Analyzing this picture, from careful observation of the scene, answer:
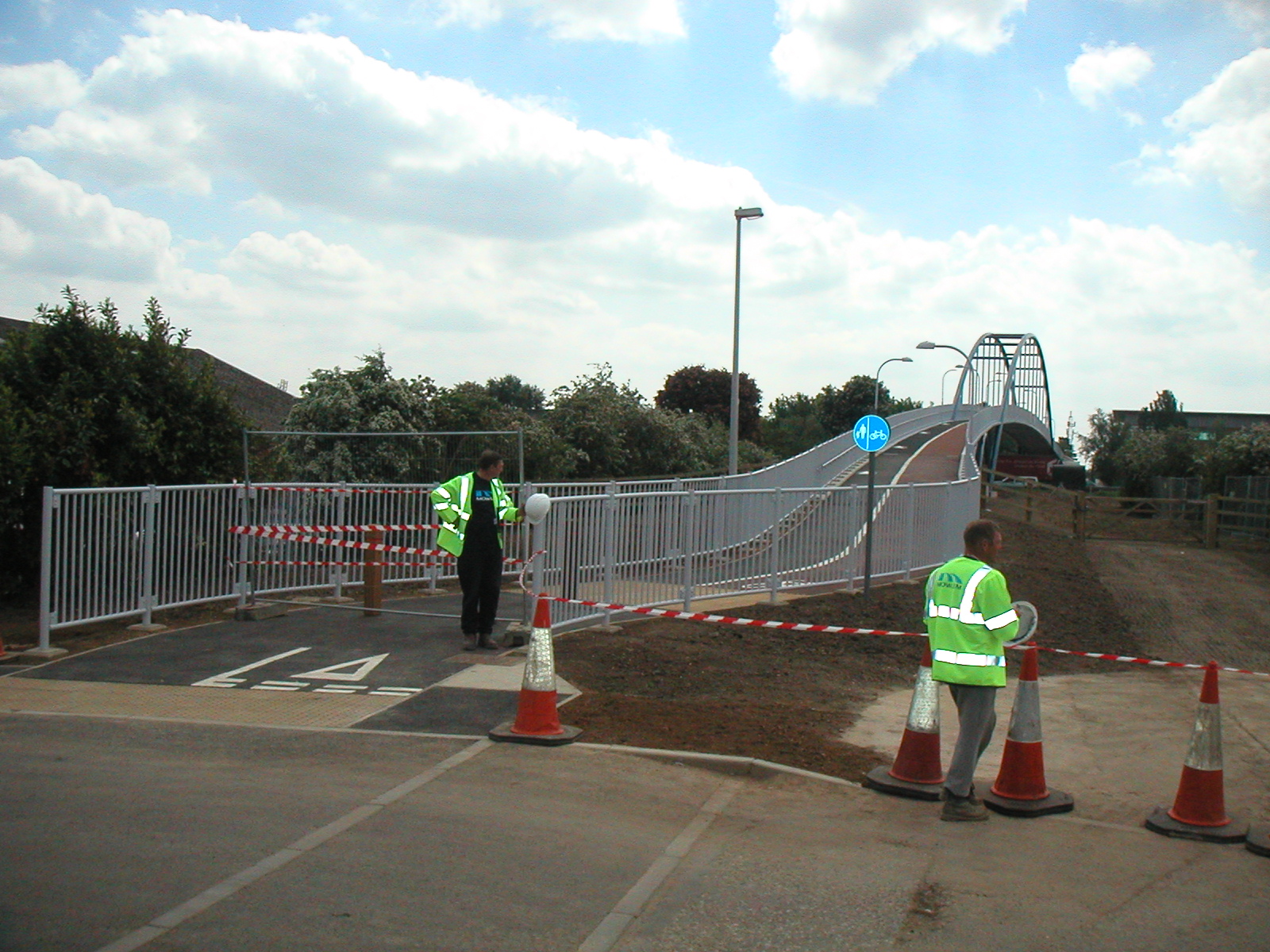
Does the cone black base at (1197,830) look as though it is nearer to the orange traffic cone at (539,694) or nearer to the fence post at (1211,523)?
the orange traffic cone at (539,694)

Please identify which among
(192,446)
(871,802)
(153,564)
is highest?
(192,446)

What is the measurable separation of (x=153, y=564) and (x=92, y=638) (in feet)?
3.07

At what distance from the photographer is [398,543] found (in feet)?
48.6

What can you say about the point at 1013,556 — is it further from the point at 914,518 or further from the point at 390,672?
the point at 390,672

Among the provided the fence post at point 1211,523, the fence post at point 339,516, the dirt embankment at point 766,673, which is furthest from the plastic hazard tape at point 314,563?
the fence post at point 1211,523

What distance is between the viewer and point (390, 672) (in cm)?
955

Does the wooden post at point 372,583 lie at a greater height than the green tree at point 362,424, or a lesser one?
lesser

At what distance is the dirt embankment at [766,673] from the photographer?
779cm

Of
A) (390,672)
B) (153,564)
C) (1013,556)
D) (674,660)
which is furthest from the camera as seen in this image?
(1013,556)

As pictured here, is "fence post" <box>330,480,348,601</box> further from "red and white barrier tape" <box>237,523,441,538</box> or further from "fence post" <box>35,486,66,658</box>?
"fence post" <box>35,486,66,658</box>

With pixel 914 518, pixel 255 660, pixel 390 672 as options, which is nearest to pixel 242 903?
pixel 390 672

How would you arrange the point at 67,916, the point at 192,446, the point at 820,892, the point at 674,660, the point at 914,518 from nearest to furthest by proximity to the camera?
1. the point at 67,916
2. the point at 820,892
3. the point at 674,660
4. the point at 192,446
5. the point at 914,518

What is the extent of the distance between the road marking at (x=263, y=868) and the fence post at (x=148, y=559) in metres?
5.76

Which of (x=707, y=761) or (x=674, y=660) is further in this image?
(x=674, y=660)
